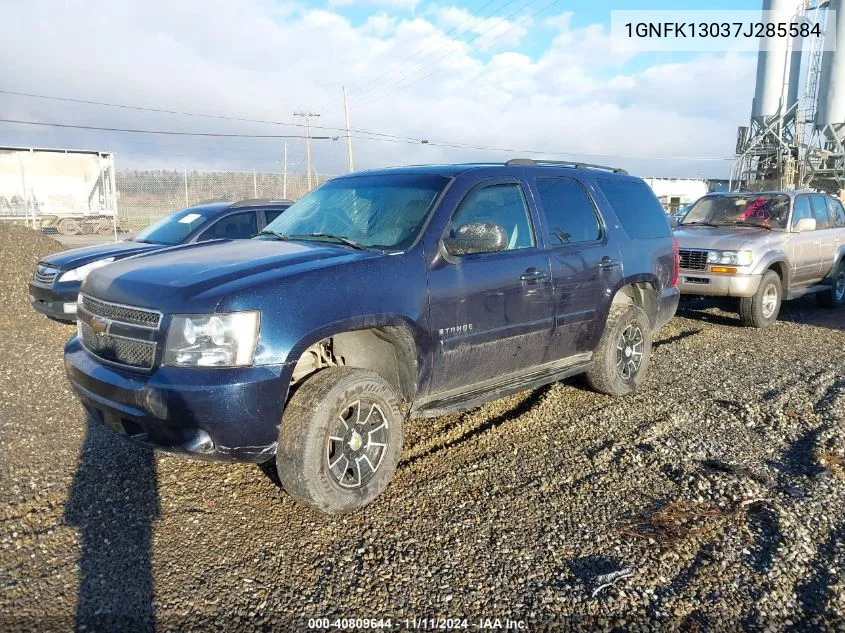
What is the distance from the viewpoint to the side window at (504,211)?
13.8ft

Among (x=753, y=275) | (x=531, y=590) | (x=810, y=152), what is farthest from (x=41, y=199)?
(x=810, y=152)

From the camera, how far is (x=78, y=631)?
8.38 feet

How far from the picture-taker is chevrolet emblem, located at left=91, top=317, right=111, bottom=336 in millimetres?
3424

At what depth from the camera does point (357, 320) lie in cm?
342

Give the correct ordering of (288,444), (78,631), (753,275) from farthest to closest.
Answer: (753,275)
(288,444)
(78,631)

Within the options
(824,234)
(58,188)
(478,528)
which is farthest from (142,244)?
(58,188)

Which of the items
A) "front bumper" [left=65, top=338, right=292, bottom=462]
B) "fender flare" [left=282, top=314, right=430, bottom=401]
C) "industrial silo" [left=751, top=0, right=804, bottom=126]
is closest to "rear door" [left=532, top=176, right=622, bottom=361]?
"fender flare" [left=282, top=314, right=430, bottom=401]

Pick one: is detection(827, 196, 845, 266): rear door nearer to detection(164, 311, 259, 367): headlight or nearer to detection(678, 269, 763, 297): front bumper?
detection(678, 269, 763, 297): front bumper

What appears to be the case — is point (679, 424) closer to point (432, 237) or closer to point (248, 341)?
point (432, 237)

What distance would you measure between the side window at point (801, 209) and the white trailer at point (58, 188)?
2090 centimetres

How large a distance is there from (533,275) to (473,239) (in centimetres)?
68

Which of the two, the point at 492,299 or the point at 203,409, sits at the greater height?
the point at 492,299

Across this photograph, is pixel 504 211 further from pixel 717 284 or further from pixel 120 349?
pixel 717 284

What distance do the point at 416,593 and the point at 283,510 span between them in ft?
3.55
